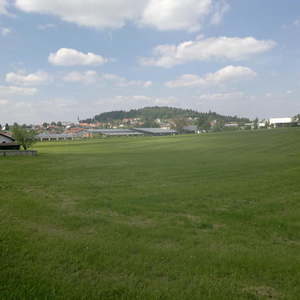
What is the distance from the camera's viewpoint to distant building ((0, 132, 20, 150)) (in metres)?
47.9

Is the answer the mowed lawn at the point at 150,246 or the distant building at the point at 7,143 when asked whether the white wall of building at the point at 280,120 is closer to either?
the distant building at the point at 7,143

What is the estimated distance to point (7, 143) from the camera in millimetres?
48969

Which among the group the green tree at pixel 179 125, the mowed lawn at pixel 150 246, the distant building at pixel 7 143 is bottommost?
the mowed lawn at pixel 150 246

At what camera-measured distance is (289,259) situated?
5805mm

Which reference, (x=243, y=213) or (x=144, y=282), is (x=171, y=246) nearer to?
(x=144, y=282)

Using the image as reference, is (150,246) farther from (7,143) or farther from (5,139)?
(5,139)

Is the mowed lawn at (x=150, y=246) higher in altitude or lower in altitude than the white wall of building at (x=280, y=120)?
lower

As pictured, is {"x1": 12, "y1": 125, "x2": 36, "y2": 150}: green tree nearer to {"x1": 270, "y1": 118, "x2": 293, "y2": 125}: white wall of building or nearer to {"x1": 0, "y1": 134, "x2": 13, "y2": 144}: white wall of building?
{"x1": 0, "y1": 134, "x2": 13, "y2": 144}: white wall of building

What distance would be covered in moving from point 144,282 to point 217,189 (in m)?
10.0

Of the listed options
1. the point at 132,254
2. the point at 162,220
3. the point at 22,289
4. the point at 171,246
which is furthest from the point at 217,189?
the point at 22,289

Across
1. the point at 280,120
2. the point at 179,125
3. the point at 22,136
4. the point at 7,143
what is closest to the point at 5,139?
the point at 7,143

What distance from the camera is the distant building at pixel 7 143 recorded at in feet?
157

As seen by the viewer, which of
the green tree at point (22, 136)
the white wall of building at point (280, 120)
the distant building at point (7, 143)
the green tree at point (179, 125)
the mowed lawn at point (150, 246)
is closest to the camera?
the mowed lawn at point (150, 246)

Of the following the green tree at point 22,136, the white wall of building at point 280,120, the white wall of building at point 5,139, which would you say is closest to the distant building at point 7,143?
the white wall of building at point 5,139
